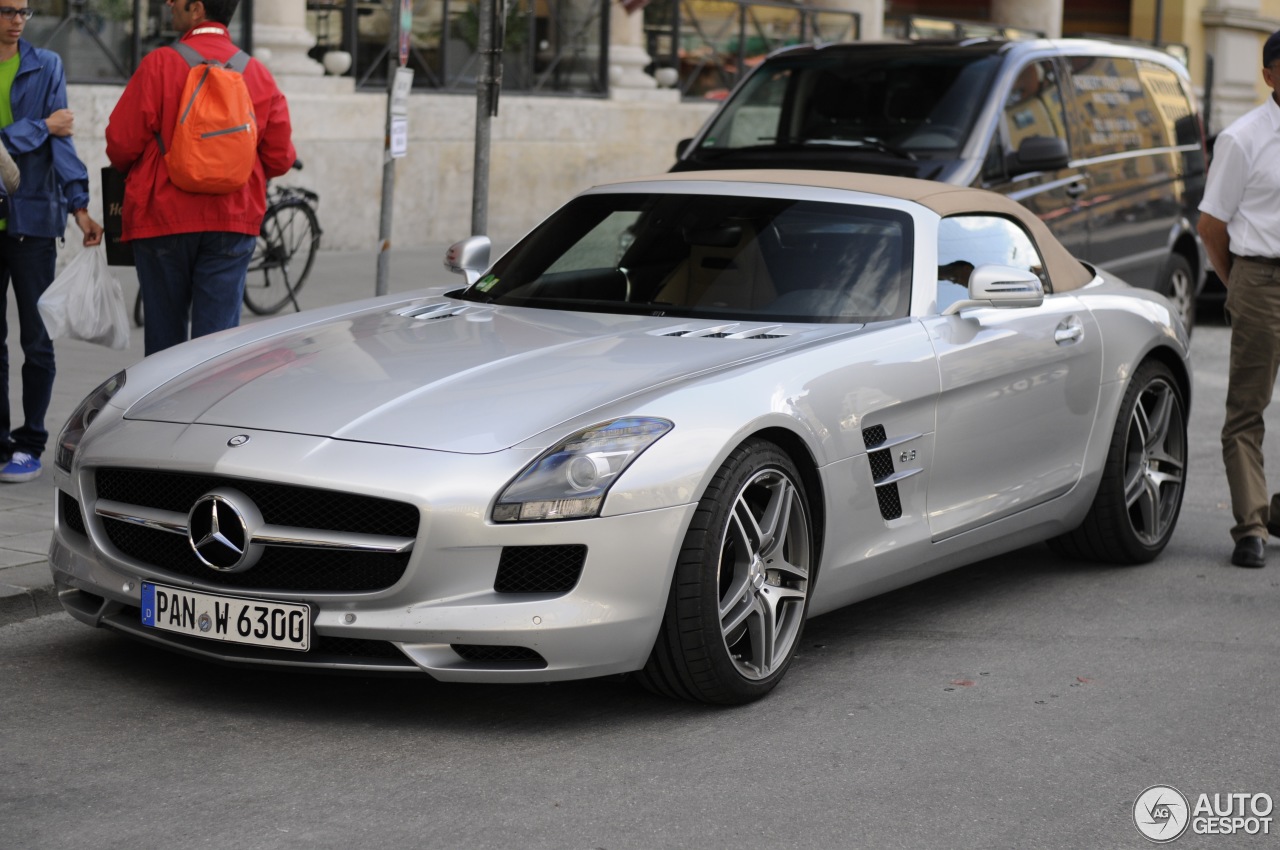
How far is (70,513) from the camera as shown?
5.10m

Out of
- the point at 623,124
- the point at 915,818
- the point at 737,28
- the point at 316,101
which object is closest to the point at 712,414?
the point at 915,818

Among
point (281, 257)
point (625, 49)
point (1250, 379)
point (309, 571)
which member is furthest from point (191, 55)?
point (625, 49)

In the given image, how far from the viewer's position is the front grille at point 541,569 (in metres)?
4.48

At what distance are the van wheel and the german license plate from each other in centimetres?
868

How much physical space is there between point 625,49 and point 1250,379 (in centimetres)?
1393

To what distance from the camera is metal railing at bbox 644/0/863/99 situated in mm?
20938

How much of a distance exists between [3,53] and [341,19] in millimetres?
9826

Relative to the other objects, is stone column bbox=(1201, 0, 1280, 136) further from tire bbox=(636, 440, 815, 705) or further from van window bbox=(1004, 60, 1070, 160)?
tire bbox=(636, 440, 815, 705)

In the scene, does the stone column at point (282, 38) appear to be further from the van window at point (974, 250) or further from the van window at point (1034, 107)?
the van window at point (974, 250)

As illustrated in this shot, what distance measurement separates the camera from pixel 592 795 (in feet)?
13.8

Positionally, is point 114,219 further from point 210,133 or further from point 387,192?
point 387,192

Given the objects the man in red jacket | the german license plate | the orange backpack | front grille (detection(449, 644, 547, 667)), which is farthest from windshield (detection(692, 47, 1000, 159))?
the german license plate

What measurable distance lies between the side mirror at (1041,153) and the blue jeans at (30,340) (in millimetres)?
5088

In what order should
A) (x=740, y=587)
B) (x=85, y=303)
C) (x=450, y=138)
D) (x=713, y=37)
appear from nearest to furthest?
(x=740, y=587), (x=85, y=303), (x=450, y=138), (x=713, y=37)
